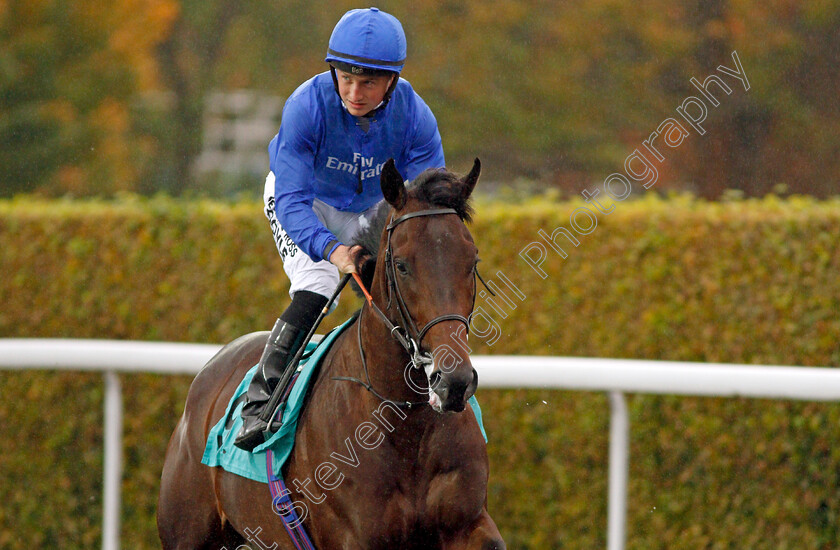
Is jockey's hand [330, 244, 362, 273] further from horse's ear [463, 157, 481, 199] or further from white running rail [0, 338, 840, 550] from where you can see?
white running rail [0, 338, 840, 550]

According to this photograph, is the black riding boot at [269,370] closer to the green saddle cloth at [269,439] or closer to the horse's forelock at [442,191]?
the green saddle cloth at [269,439]

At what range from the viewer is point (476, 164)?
3.07 metres

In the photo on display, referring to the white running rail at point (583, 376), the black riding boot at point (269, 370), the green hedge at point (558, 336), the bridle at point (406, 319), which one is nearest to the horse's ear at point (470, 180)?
the bridle at point (406, 319)

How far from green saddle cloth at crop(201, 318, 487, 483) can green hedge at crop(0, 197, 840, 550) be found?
2105mm

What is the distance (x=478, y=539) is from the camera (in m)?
3.05

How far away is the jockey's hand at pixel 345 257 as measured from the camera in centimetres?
321

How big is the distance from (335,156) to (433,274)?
100 cm

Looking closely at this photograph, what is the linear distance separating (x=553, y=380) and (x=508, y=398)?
3.87ft

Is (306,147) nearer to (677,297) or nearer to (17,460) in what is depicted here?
(677,297)

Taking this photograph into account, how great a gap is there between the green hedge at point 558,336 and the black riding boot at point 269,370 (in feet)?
7.53

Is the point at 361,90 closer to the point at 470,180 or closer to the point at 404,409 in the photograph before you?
the point at 470,180

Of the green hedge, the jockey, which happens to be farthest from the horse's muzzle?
the green hedge

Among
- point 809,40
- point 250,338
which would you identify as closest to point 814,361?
point 250,338

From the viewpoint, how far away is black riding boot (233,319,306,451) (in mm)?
3607
